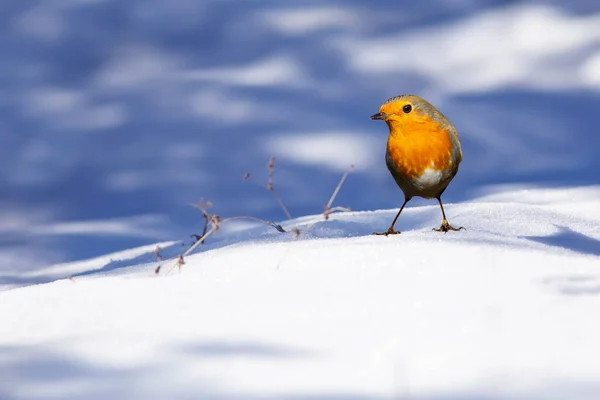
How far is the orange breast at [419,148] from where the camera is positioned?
3256 mm

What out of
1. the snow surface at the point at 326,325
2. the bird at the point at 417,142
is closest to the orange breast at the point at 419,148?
the bird at the point at 417,142

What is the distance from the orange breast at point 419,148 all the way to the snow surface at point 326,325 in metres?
0.28

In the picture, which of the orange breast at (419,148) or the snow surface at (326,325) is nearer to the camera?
the snow surface at (326,325)

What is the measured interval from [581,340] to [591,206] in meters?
2.87

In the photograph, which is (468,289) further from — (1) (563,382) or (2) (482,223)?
(2) (482,223)

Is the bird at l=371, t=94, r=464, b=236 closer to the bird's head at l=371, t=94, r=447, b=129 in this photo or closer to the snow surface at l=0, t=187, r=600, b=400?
the bird's head at l=371, t=94, r=447, b=129

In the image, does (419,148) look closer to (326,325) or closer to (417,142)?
(417,142)

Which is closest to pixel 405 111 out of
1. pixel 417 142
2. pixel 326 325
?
pixel 417 142

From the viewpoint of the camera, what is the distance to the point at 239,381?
188cm

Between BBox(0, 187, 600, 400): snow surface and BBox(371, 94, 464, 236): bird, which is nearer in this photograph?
BBox(0, 187, 600, 400): snow surface

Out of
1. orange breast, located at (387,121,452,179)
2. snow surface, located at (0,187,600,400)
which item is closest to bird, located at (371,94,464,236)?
orange breast, located at (387,121,452,179)

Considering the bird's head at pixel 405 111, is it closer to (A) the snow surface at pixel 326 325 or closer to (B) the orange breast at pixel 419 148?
(B) the orange breast at pixel 419 148

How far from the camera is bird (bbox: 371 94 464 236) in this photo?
326 centimetres

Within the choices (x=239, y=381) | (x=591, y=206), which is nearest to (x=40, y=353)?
(x=239, y=381)
